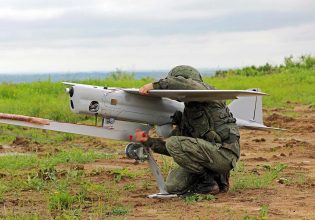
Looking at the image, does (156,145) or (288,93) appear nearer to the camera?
(156,145)

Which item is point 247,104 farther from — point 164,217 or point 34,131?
point 34,131

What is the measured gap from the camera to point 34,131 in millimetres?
14391

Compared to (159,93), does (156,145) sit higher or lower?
lower

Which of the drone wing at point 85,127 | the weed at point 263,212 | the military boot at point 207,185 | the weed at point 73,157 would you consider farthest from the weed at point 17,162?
the weed at point 263,212

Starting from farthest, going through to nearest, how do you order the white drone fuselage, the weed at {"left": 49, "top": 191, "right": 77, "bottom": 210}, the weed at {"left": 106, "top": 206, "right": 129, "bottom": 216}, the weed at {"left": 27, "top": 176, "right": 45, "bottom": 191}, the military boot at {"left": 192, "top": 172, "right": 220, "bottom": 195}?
1. the weed at {"left": 27, "top": 176, "right": 45, "bottom": 191}
2. the military boot at {"left": 192, "top": 172, "right": 220, "bottom": 195}
3. the white drone fuselage
4. the weed at {"left": 49, "top": 191, "right": 77, "bottom": 210}
5. the weed at {"left": 106, "top": 206, "right": 129, "bottom": 216}

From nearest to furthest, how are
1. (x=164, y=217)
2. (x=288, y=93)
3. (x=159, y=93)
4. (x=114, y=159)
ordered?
(x=164, y=217) < (x=159, y=93) < (x=114, y=159) < (x=288, y=93)

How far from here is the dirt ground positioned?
290 inches

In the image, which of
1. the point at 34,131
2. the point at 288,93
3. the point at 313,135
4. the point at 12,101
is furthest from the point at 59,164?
the point at 288,93

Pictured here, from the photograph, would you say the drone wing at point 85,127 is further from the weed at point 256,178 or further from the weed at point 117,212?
the weed at point 256,178

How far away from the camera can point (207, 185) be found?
28.2ft

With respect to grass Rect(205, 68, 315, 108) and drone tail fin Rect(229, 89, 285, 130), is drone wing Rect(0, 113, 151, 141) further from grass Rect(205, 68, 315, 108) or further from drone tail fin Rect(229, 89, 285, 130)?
grass Rect(205, 68, 315, 108)

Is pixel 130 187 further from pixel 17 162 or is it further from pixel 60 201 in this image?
pixel 17 162

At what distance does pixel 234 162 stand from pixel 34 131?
663cm

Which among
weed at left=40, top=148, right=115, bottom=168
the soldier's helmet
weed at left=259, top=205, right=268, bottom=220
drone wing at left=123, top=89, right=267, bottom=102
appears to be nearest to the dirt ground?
weed at left=259, top=205, right=268, bottom=220
